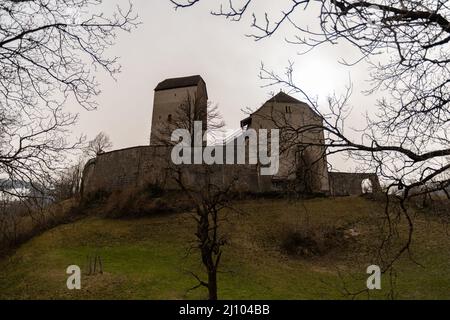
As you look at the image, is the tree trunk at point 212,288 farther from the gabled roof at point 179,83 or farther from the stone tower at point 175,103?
the gabled roof at point 179,83

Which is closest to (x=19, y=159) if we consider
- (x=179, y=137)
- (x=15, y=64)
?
(x=15, y=64)

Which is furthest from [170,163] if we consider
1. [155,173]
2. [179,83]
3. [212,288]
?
[212,288]

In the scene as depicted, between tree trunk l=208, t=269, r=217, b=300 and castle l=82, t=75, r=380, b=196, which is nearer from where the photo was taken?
tree trunk l=208, t=269, r=217, b=300

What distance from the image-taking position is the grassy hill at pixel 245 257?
14758mm

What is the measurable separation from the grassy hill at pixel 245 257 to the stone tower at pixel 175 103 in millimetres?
9671

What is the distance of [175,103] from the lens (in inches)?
1378

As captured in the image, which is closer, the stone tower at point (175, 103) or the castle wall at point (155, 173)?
the castle wall at point (155, 173)

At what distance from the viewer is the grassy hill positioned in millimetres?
14758

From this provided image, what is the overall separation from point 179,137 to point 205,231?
23.6m

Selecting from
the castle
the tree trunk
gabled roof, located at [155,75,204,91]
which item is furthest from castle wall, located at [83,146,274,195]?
the tree trunk

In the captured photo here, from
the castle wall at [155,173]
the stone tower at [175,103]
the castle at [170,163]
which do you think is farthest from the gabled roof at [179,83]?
the castle wall at [155,173]

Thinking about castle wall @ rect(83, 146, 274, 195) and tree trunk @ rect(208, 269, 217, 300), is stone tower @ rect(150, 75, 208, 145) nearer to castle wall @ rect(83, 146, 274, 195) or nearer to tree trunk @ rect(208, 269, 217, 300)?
castle wall @ rect(83, 146, 274, 195)

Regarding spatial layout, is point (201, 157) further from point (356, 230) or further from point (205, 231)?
point (205, 231)

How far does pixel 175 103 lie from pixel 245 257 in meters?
19.4
